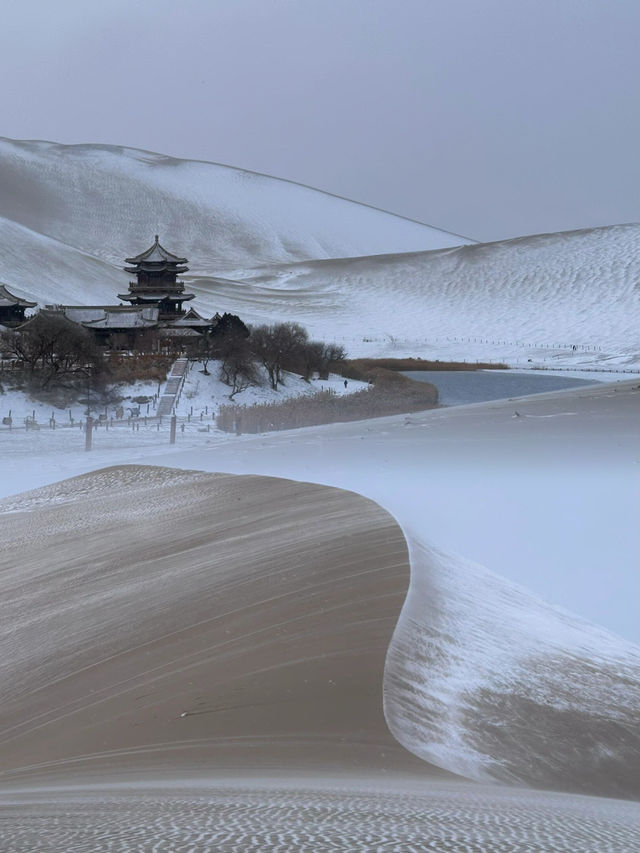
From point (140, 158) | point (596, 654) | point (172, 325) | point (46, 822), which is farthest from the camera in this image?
point (140, 158)

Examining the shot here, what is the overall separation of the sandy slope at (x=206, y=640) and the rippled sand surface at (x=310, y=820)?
0.54m

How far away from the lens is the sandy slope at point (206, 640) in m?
2.96

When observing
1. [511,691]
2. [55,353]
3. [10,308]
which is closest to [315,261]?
[10,308]

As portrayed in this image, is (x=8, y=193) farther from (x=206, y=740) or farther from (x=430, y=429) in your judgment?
(x=206, y=740)

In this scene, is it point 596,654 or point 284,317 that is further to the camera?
point 284,317

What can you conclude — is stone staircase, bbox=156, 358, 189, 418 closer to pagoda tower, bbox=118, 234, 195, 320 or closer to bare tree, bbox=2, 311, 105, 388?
bare tree, bbox=2, 311, 105, 388

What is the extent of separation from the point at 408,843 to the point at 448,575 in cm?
365

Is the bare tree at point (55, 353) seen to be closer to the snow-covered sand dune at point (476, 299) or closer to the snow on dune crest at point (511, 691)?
A: the snow-covered sand dune at point (476, 299)

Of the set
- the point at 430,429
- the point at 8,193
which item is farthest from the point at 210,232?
the point at 430,429

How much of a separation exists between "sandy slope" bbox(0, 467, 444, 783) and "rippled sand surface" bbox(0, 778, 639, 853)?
54 cm

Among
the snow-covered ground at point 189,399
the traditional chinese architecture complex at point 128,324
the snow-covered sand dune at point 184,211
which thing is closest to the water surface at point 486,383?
the snow-covered ground at point 189,399

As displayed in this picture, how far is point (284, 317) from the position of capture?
44.6m

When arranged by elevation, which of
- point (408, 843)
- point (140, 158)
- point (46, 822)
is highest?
point (140, 158)

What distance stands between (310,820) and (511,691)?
206 centimetres
